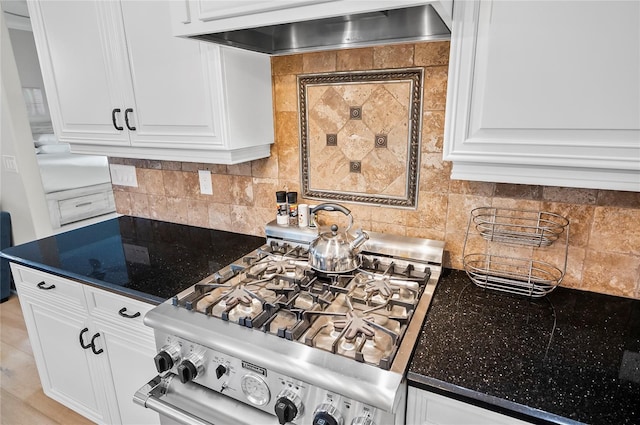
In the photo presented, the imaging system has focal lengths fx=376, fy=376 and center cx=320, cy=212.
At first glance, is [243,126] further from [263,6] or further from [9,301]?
[9,301]

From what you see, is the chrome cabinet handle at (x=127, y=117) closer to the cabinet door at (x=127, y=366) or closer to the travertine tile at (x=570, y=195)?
the cabinet door at (x=127, y=366)

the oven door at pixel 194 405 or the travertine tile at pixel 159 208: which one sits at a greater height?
the travertine tile at pixel 159 208

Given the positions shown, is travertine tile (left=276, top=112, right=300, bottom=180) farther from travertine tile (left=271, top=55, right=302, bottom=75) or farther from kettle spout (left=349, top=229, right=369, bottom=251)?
kettle spout (left=349, top=229, right=369, bottom=251)

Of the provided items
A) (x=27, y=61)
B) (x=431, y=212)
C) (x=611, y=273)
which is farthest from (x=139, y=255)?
(x=27, y=61)

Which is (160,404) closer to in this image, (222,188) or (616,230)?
(222,188)

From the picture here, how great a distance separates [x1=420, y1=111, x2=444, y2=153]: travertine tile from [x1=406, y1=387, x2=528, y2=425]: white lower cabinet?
0.81 metres

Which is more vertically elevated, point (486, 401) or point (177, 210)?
point (177, 210)

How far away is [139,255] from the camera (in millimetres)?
1652

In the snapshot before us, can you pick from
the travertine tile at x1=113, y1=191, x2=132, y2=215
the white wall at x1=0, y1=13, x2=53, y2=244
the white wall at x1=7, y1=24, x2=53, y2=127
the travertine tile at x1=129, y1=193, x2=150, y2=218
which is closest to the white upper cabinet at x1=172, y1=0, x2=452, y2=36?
the travertine tile at x1=129, y1=193, x2=150, y2=218

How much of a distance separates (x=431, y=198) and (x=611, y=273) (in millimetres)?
603

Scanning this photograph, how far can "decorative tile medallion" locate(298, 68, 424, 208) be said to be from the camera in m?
1.36

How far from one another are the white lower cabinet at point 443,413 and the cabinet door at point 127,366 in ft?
3.18

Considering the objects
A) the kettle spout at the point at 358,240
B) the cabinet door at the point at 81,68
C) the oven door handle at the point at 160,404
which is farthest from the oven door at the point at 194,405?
the cabinet door at the point at 81,68

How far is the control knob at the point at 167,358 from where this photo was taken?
1.12m
